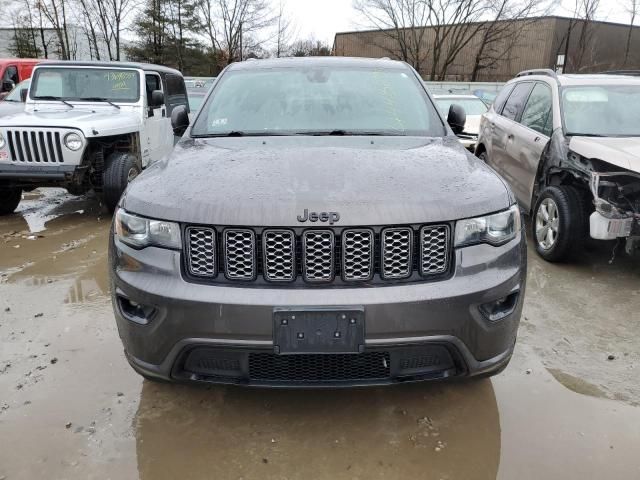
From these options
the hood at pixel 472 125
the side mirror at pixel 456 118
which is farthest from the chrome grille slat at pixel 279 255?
the hood at pixel 472 125

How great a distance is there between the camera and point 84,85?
22.2 feet

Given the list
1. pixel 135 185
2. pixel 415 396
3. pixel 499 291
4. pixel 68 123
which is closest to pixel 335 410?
pixel 415 396

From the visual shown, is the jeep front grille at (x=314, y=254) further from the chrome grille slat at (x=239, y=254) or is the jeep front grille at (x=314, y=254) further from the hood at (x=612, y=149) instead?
the hood at (x=612, y=149)

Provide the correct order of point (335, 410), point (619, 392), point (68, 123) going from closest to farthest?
point (335, 410) < point (619, 392) < point (68, 123)

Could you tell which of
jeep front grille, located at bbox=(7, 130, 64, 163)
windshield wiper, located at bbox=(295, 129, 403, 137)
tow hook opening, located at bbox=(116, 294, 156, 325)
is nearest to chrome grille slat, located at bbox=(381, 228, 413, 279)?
tow hook opening, located at bbox=(116, 294, 156, 325)

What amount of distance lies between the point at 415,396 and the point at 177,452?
3.82 feet

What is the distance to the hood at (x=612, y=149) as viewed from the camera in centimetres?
375

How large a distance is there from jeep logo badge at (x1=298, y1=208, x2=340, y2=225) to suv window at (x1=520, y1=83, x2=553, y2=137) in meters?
3.64

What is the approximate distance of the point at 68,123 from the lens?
561 centimetres

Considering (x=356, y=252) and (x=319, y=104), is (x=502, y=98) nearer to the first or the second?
(x=319, y=104)

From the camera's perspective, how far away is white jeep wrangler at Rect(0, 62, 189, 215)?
5.59 metres

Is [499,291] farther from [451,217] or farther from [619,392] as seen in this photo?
[619,392]

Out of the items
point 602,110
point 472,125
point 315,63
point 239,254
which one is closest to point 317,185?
point 239,254

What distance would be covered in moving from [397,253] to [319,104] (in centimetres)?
153
